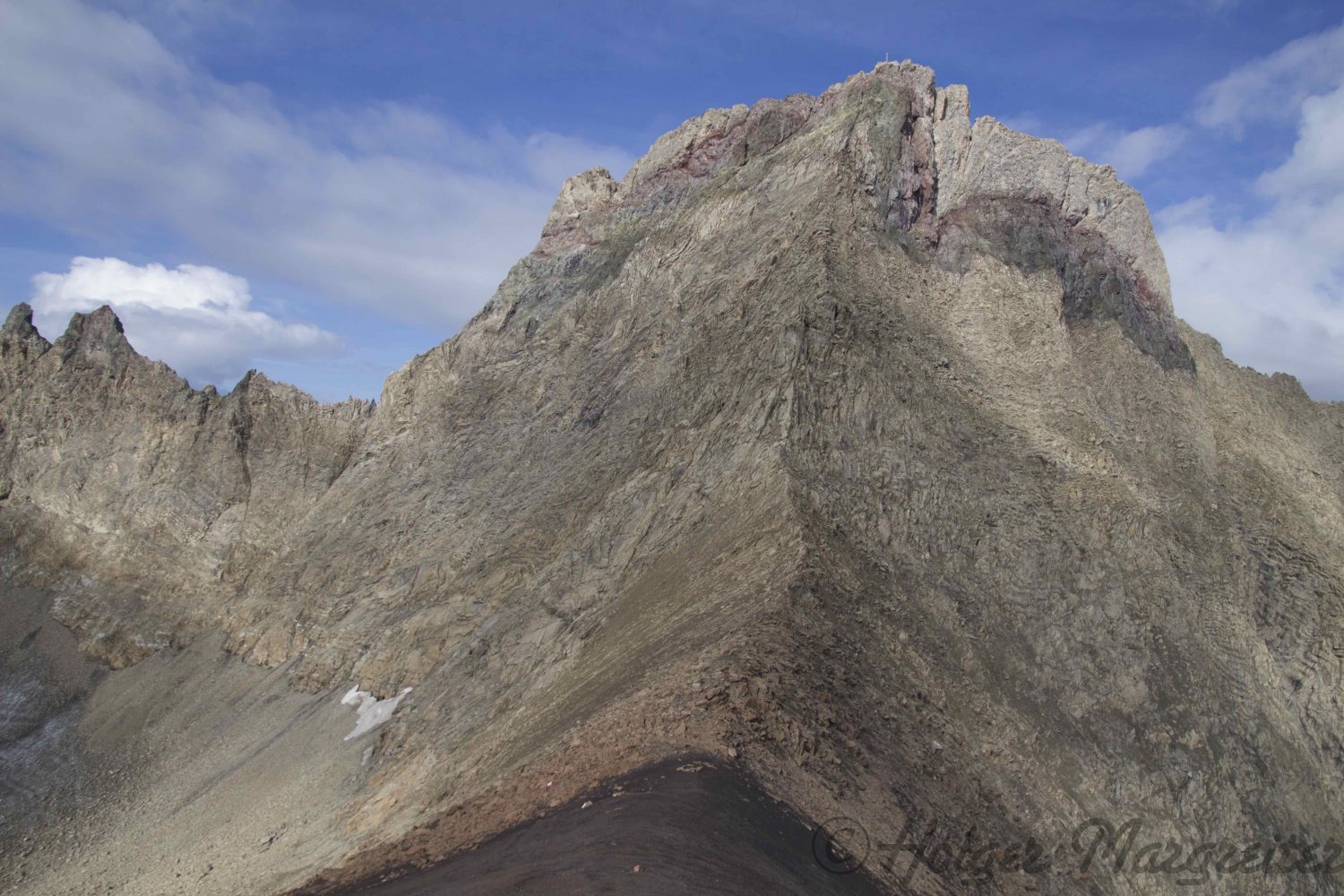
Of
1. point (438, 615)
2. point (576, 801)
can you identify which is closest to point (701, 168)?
point (438, 615)

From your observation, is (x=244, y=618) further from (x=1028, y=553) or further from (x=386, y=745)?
(x=1028, y=553)
